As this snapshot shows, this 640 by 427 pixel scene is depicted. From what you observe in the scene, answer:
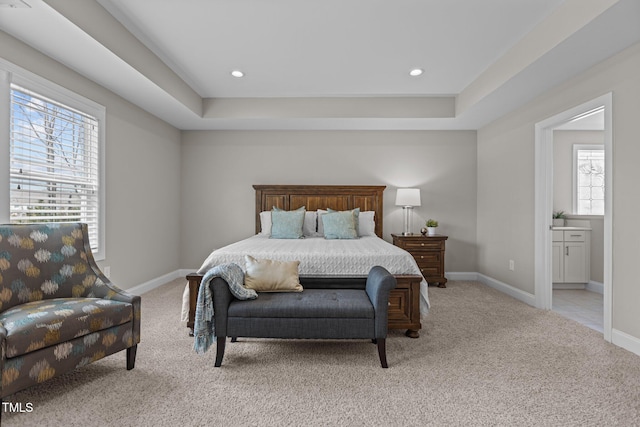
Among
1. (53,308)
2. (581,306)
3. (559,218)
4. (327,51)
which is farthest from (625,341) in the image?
(53,308)

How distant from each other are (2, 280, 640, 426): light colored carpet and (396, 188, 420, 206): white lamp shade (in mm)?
2340

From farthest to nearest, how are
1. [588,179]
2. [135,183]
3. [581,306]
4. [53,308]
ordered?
[588,179] < [135,183] < [581,306] < [53,308]

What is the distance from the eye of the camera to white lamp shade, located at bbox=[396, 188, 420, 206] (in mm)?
4957

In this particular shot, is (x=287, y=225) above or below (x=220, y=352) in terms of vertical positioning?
above

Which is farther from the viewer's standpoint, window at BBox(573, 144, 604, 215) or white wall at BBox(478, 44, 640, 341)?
window at BBox(573, 144, 604, 215)

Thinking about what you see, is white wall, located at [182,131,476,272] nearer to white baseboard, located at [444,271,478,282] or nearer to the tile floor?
white baseboard, located at [444,271,478,282]

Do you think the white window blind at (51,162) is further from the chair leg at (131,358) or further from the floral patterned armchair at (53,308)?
the chair leg at (131,358)

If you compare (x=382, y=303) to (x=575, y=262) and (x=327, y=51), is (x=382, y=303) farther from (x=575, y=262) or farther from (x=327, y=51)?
(x=575, y=262)

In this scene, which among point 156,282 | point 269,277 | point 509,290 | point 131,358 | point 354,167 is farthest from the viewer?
point 354,167

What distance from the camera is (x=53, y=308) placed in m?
1.96

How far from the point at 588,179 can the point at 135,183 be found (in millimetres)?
6581

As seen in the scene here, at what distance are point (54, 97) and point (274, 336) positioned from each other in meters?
2.90

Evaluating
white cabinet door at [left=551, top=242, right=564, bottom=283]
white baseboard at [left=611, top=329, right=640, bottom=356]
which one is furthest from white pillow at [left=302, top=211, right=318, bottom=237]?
white cabinet door at [left=551, top=242, right=564, bottom=283]

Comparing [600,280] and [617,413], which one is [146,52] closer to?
[617,413]
